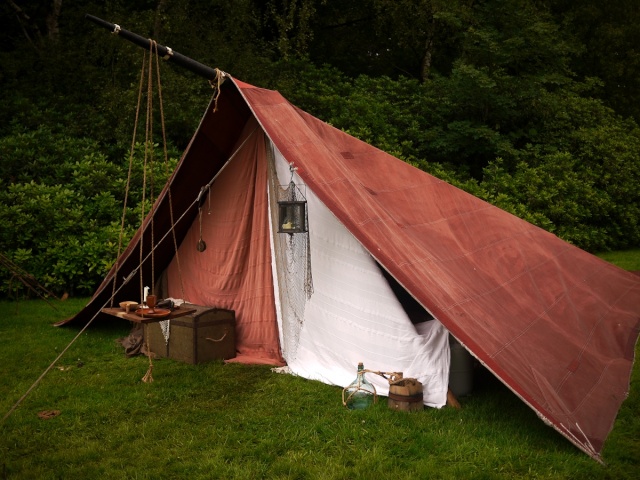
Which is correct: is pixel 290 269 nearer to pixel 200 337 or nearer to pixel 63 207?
pixel 200 337

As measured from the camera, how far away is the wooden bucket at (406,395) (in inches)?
167

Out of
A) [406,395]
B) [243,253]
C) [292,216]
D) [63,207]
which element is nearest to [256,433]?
[406,395]

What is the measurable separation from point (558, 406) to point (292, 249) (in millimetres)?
2271

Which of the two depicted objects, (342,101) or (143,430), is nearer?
(143,430)

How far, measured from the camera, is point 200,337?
529cm

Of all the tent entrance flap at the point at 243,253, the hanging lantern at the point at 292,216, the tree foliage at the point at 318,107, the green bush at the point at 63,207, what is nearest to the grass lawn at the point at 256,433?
the tent entrance flap at the point at 243,253

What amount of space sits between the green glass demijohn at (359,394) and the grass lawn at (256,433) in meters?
0.08

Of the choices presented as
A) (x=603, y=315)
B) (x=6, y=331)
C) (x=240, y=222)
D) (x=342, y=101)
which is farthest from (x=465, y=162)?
(x=6, y=331)

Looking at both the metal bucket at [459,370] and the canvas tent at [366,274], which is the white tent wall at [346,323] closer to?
the canvas tent at [366,274]

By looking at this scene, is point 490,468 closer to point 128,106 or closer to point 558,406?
point 558,406

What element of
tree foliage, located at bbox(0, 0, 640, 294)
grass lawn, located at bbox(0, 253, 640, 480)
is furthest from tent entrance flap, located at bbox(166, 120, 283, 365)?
tree foliage, located at bbox(0, 0, 640, 294)

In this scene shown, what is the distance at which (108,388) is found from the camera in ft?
15.8

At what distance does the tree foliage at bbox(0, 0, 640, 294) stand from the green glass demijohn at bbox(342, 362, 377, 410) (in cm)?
432

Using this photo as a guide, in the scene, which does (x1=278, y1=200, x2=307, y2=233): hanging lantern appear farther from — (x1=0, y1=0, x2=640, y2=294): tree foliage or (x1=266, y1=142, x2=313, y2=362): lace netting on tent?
(x1=0, y1=0, x2=640, y2=294): tree foliage
